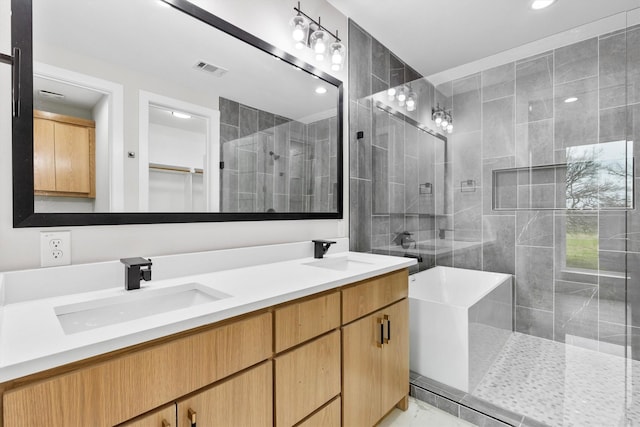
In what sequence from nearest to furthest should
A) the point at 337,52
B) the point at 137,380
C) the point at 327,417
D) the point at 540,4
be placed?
the point at 137,380 < the point at 327,417 < the point at 337,52 < the point at 540,4

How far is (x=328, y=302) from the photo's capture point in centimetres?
124

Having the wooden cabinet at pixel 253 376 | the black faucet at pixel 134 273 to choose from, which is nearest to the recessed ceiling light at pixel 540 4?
the wooden cabinet at pixel 253 376

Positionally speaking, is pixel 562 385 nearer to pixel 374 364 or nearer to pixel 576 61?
pixel 374 364

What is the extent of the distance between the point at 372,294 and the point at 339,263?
0.44 m

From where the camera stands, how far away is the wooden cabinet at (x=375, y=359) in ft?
4.44

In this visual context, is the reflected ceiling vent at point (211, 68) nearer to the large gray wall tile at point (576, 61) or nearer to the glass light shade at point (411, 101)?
the glass light shade at point (411, 101)

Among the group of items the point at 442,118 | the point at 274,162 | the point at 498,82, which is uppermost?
the point at 498,82

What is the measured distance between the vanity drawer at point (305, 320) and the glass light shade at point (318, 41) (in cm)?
149

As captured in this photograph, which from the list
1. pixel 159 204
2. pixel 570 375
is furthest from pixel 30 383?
pixel 570 375

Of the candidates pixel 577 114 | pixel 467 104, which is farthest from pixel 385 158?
pixel 577 114

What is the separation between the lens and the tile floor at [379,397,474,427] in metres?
1.69

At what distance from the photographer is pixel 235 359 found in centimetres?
91

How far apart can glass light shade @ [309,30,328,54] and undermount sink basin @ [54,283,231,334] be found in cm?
155

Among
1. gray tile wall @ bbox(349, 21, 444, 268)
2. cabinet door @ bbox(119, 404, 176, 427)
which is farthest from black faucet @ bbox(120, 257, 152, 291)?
gray tile wall @ bbox(349, 21, 444, 268)
